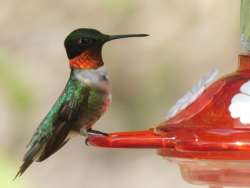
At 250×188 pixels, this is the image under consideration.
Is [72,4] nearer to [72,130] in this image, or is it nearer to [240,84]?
[72,130]

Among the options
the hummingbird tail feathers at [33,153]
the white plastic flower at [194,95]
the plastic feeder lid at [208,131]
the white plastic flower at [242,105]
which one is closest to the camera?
the plastic feeder lid at [208,131]

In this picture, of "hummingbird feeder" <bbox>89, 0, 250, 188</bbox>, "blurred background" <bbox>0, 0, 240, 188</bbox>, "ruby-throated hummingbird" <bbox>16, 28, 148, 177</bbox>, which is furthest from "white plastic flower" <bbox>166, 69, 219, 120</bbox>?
"blurred background" <bbox>0, 0, 240, 188</bbox>

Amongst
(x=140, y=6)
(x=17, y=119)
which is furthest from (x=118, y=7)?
(x=17, y=119)

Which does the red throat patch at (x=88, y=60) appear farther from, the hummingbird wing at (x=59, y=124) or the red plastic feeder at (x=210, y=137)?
the red plastic feeder at (x=210, y=137)

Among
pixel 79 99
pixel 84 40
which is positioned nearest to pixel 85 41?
pixel 84 40

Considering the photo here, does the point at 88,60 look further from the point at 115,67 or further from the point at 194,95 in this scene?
the point at 115,67

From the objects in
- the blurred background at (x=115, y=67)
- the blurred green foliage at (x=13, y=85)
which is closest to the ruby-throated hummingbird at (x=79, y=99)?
the blurred background at (x=115, y=67)

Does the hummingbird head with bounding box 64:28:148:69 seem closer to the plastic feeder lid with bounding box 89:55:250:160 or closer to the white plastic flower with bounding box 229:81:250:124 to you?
the plastic feeder lid with bounding box 89:55:250:160
